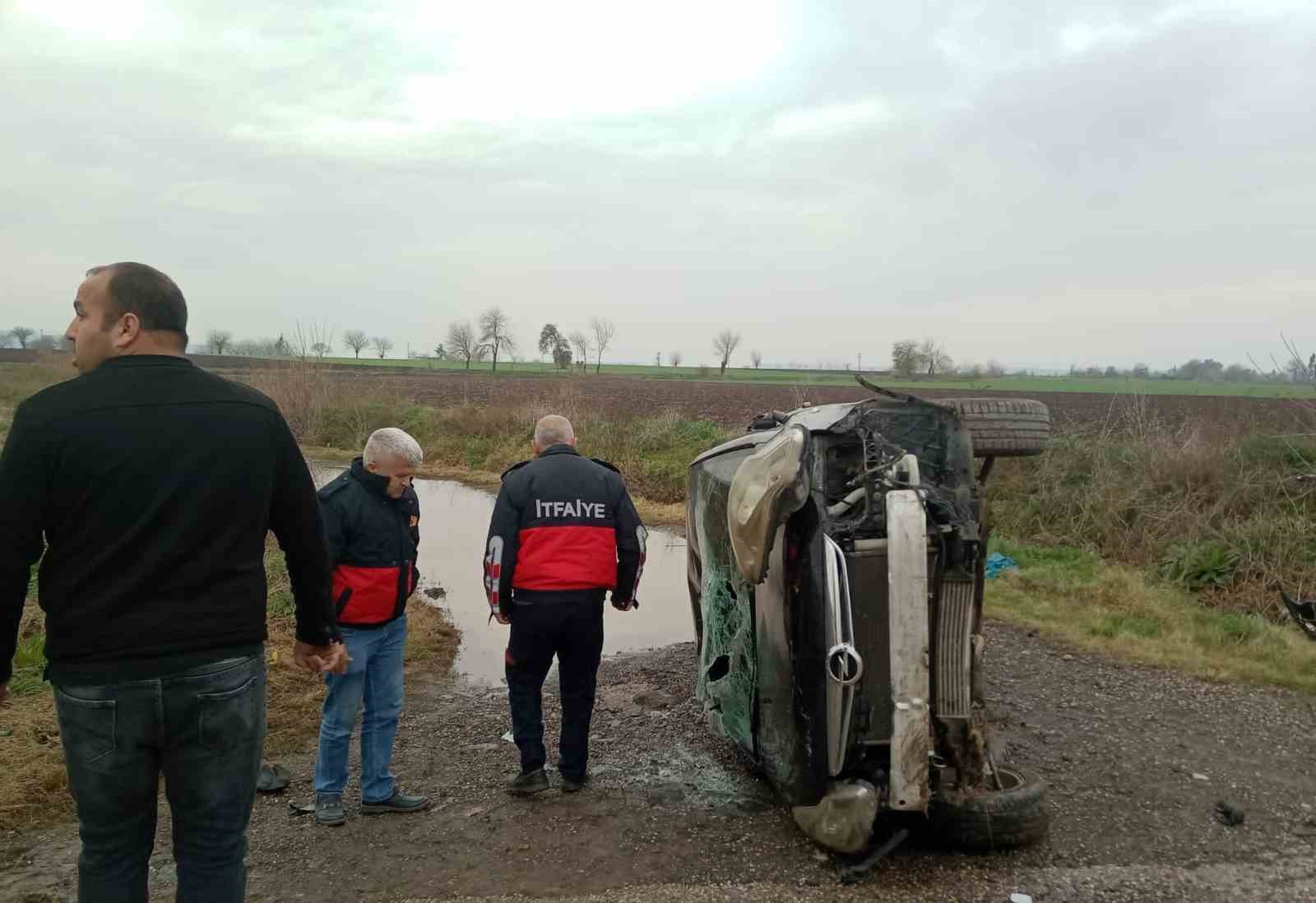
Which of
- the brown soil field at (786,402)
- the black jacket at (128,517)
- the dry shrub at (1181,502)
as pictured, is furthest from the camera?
the brown soil field at (786,402)

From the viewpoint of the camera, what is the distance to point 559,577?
177 inches

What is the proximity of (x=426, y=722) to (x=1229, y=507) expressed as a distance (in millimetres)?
8468

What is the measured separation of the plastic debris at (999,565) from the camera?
988 centimetres

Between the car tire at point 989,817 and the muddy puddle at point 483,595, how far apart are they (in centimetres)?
377

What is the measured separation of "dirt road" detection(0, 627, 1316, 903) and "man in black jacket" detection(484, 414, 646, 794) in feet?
1.08

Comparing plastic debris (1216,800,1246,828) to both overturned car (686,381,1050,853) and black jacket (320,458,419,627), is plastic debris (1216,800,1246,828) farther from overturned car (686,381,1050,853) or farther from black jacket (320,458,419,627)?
black jacket (320,458,419,627)

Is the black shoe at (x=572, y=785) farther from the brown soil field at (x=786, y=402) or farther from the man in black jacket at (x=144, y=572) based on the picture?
the brown soil field at (x=786, y=402)


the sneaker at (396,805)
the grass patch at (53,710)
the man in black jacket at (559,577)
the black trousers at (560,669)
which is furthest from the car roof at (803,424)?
the grass patch at (53,710)

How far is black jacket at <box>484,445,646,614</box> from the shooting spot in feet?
14.7

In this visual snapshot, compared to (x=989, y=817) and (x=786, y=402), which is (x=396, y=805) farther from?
(x=786, y=402)

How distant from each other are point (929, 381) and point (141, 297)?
146 ft

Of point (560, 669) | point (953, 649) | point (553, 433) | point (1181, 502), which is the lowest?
point (560, 669)

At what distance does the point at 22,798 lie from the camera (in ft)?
15.0

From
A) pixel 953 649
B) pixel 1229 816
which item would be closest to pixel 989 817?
pixel 953 649
